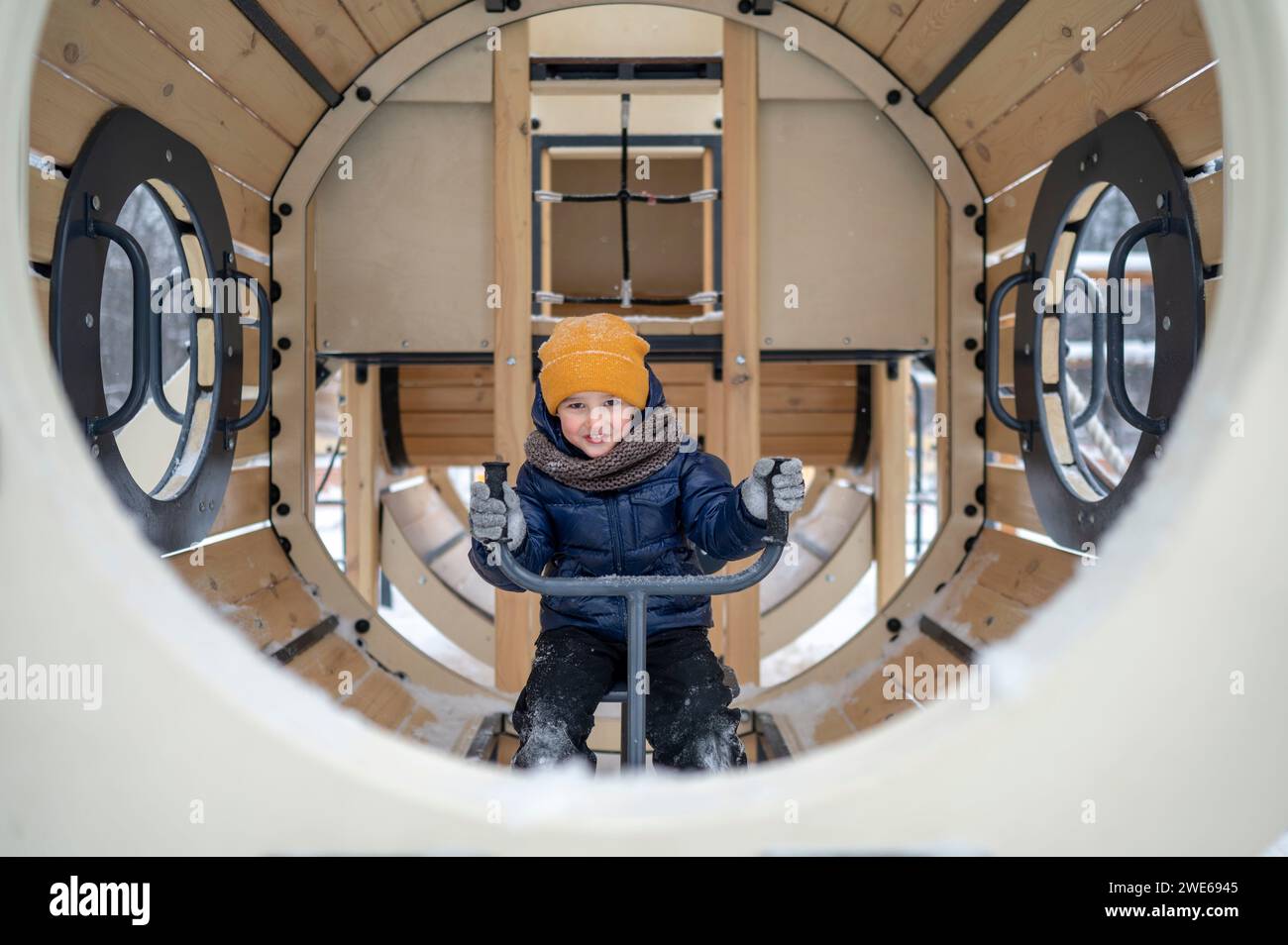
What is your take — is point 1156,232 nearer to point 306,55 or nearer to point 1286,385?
point 1286,385

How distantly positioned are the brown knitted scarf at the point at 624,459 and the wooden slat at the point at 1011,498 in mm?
1304

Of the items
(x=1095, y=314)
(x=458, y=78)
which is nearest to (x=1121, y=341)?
(x=1095, y=314)

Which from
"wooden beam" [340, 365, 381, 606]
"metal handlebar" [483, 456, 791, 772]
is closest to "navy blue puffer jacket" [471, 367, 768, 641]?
"metal handlebar" [483, 456, 791, 772]

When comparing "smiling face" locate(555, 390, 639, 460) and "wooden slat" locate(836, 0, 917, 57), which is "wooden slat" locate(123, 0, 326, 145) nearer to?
"smiling face" locate(555, 390, 639, 460)

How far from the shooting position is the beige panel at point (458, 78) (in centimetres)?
290

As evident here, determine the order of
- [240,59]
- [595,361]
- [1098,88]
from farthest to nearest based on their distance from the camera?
[240,59] → [1098,88] → [595,361]

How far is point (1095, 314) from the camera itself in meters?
2.28

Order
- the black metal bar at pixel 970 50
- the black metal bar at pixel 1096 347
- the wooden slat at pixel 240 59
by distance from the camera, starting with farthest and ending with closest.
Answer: the black metal bar at pixel 970 50 < the black metal bar at pixel 1096 347 < the wooden slat at pixel 240 59

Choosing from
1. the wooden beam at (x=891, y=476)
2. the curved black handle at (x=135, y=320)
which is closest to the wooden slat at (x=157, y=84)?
the curved black handle at (x=135, y=320)

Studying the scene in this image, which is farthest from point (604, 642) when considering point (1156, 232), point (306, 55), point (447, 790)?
point (306, 55)

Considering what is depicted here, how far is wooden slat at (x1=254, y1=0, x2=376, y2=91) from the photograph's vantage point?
96.3 inches

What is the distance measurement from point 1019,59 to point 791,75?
760 mm

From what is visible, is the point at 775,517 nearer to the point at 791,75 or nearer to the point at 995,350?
the point at 995,350

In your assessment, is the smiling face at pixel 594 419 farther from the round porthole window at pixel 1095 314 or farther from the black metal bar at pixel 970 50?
the black metal bar at pixel 970 50
